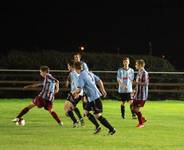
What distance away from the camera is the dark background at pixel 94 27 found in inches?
2339

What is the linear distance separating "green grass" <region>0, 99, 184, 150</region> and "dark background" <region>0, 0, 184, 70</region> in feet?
118

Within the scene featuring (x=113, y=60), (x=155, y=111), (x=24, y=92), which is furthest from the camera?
(x=113, y=60)

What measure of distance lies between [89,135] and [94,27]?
44119mm

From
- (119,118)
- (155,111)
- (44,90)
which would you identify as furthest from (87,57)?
(44,90)

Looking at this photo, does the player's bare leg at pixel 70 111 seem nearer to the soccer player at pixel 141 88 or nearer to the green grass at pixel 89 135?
the green grass at pixel 89 135

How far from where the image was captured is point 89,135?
57.7ft

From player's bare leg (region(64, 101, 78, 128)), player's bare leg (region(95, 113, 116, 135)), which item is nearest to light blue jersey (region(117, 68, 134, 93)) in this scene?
player's bare leg (region(64, 101, 78, 128))

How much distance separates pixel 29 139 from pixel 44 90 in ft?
12.3

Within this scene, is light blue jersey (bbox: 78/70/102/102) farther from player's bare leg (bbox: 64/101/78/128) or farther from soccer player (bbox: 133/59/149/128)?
soccer player (bbox: 133/59/149/128)

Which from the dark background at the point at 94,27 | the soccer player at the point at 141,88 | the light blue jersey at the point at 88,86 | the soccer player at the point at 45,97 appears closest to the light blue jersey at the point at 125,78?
the soccer player at the point at 141,88

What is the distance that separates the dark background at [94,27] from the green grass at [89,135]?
1412 inches

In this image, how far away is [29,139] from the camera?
54.0ft

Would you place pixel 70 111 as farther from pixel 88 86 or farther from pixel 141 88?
pixel 88 86

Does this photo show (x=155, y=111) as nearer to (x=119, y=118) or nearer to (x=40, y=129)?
(x=119, y=118)
